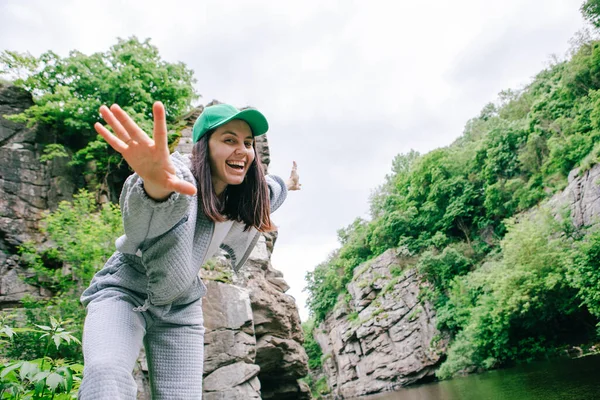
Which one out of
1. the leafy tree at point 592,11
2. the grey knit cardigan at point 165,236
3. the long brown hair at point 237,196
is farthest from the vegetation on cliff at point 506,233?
the grey knit cardigan at point 165,236

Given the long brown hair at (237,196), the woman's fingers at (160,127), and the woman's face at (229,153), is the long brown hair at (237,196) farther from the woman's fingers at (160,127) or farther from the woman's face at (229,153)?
the woman's fingers at (160,127)

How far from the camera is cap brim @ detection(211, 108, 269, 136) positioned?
1932mm

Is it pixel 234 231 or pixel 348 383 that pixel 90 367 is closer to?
pixel 234 231

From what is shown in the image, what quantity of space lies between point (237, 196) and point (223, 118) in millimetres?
417

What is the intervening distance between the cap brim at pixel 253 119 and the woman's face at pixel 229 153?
27 millimetres

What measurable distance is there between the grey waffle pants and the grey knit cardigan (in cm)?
9

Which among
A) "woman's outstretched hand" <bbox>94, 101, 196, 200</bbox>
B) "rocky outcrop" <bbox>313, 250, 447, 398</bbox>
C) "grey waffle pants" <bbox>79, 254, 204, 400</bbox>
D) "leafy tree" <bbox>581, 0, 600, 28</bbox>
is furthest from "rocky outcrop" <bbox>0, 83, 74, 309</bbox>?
"leafy tree" <bbox>581, 0, 600, 28</bbox>

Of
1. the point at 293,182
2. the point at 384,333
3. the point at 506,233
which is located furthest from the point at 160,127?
the point at 384,333

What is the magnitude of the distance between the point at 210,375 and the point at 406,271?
84.6 feet

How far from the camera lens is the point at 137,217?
1.49m

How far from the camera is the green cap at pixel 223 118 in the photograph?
76.6 inches

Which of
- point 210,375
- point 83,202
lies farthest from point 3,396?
point 83,202

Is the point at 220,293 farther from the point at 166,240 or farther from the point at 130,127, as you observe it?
the point at 130,127

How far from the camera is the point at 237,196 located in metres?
2.15
